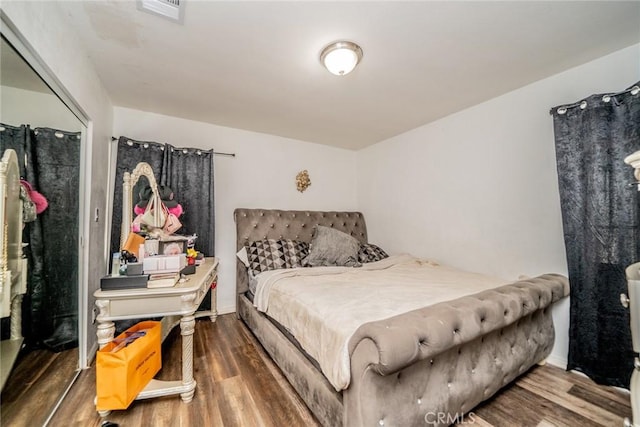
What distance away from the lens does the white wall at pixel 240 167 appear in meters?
2.77

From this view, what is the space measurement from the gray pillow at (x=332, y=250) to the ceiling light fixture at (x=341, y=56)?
1.68 meters

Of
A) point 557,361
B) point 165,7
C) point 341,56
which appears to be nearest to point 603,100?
point 341,56

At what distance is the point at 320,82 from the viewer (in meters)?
2.08

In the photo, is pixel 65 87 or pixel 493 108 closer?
pixel 65 87

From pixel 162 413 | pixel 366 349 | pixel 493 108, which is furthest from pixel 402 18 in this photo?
pixel 162 413

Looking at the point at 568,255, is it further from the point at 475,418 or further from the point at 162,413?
the point at 162,413

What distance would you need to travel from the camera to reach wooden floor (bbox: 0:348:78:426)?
1.17 meters

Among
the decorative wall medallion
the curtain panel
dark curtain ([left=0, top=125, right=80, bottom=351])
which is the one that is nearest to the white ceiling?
the curtain panel

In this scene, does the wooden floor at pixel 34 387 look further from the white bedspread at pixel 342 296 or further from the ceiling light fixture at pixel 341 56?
the ceiling light fixture at pixel 341 56

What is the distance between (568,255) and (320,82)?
7.44 feet

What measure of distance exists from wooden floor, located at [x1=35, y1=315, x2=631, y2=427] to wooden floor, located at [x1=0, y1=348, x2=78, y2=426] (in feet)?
0.17

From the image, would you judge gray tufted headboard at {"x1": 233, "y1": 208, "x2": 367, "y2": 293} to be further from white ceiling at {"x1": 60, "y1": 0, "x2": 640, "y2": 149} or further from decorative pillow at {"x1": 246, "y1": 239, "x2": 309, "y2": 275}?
white ceiling at {"x1": 60, "y1": 0, "x2": 640, "y2": 149}

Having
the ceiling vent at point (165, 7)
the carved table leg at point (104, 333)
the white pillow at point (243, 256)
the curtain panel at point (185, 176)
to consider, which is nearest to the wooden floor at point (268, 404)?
the carved table leg at point (104, 333)

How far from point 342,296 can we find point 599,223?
70.2 inches
